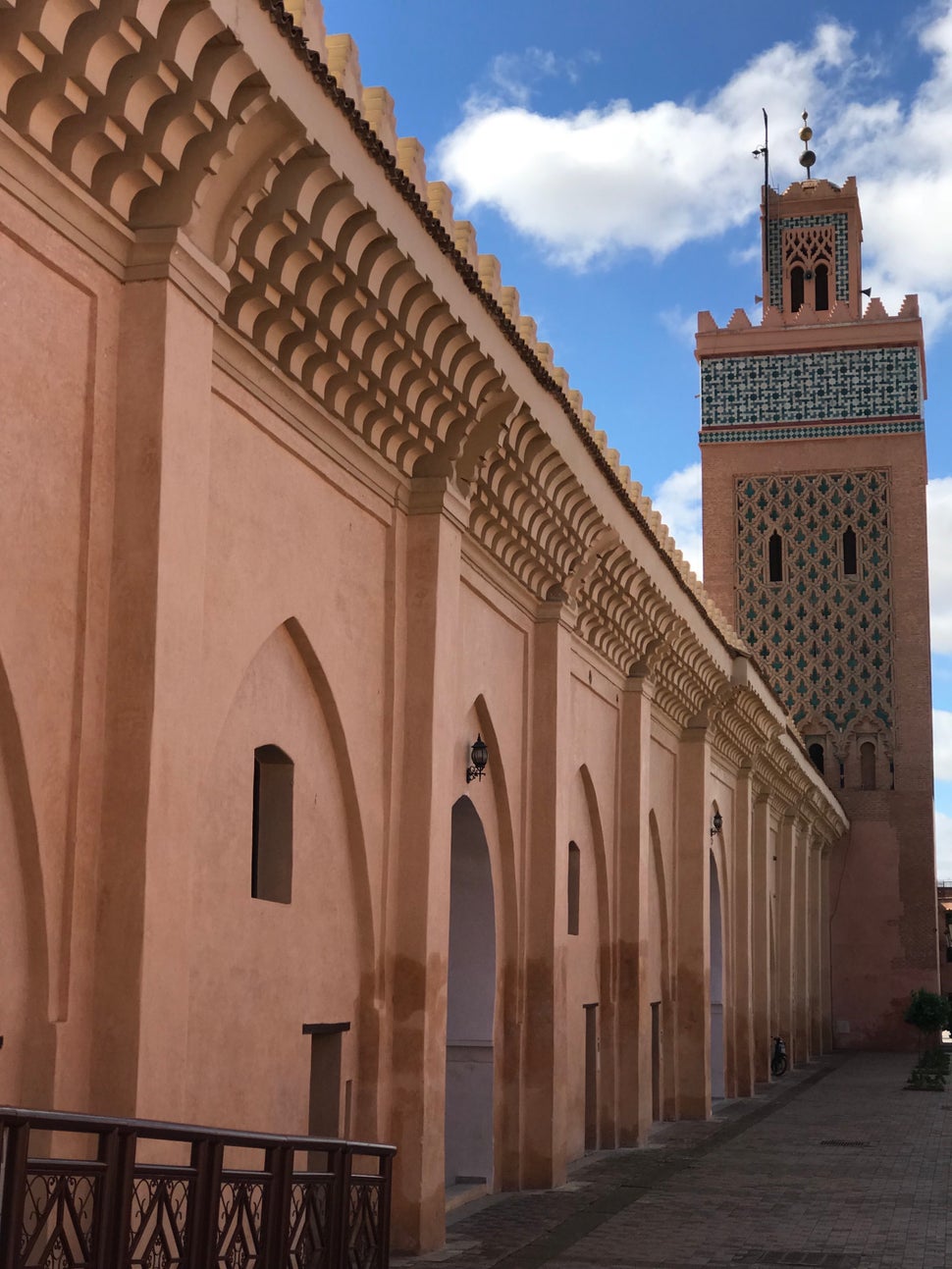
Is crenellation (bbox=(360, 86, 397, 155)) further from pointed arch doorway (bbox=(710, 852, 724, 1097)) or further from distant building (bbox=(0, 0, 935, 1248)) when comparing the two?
pointed arch doorway (bbox=(710, 852, 724, 1097))

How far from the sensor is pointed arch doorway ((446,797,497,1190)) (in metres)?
9.84

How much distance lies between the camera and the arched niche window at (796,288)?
29.1m

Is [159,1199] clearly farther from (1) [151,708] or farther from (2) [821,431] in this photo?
(2) [821,431]

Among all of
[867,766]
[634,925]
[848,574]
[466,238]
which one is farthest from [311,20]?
[867,766]

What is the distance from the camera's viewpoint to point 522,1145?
10125 millimetres

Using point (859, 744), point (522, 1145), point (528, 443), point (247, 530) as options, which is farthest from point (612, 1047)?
point (859, 744)

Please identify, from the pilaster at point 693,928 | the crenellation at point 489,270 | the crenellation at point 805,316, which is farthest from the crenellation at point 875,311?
the crenellation at point 489,270

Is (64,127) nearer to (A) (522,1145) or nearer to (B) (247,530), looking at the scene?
(B) (247,530)

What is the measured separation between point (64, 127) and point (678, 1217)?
6.84 meters

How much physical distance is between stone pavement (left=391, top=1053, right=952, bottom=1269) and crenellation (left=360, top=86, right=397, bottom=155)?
4.76 metres

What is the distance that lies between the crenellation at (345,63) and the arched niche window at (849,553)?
22274 millimetres

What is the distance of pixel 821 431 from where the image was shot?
2794cm

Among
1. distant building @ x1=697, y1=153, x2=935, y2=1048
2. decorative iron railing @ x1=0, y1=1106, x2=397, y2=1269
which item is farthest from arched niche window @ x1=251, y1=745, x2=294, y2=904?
distant building @ x1=697, y1=153, x2=935, y2=1048

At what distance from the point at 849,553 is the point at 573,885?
1687cm
